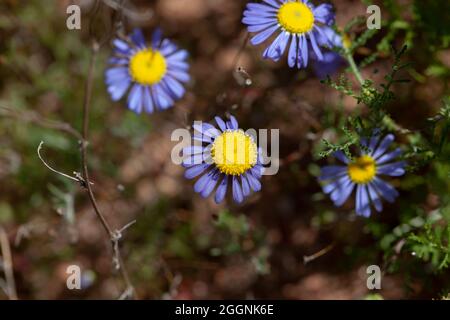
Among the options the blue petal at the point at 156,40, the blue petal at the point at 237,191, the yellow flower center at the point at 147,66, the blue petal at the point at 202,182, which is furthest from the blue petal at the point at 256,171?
the blue petal at the point at 156,40

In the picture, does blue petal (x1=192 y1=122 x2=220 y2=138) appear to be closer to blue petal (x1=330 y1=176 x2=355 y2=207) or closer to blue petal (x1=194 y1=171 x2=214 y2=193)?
blue petal (x1=194 y1=171 x2=214 y2=193)

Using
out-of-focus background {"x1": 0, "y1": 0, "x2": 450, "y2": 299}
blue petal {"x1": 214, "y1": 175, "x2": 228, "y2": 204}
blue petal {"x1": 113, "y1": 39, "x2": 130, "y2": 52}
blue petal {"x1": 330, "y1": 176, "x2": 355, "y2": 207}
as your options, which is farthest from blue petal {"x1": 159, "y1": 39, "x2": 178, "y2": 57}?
blue petal {"x1": 330, "y1": 176, "x2": 355, "y2": 207}

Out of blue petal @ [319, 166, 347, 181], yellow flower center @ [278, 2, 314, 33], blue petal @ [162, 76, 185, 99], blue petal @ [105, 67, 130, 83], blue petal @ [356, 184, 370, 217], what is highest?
yellow flower center @ [278, 2, 314, 33]

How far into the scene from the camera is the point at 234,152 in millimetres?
2768

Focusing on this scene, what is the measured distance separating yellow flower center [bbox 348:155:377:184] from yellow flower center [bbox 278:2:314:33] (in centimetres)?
92

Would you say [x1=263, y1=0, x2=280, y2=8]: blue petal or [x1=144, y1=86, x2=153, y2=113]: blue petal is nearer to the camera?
[x1=263, y1=0, x2=280, y2=8]: blue petal

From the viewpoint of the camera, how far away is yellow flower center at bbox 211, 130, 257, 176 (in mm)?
2764

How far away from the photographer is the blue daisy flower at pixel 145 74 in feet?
11.7

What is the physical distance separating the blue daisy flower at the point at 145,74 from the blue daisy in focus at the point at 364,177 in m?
1.14

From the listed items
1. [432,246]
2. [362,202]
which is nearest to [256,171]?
[362,202]

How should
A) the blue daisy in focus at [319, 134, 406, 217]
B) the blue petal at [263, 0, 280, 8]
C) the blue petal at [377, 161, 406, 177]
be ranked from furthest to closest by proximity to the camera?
the blue daisy in focus at [319, 134, 406, 217], the blue petal at [377, 161, 406, 177], the blue petal at [263, 0, 280, 8]

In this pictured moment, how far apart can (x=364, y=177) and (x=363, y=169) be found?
0.17 ft

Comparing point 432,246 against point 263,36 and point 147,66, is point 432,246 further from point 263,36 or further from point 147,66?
point 147,66

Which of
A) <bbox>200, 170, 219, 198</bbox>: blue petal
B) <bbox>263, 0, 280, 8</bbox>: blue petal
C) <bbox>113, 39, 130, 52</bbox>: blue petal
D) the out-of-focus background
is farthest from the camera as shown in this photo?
the out-of-focus background
